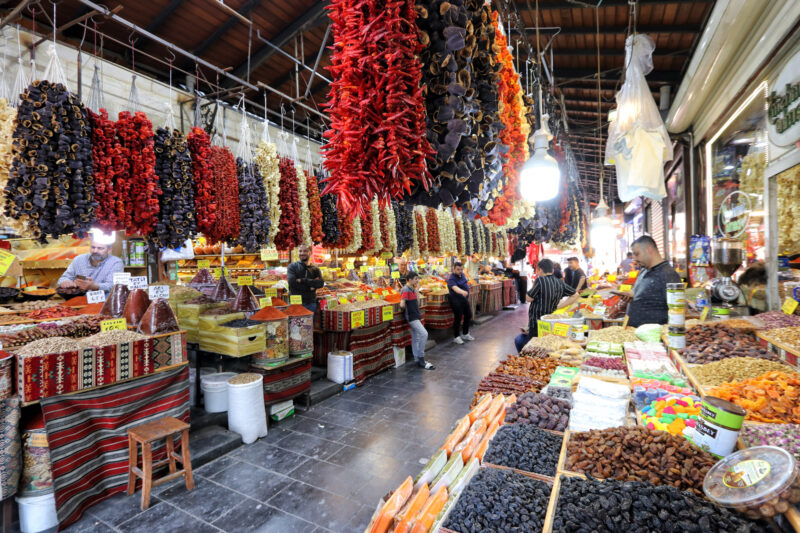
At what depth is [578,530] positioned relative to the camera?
45.9 inches

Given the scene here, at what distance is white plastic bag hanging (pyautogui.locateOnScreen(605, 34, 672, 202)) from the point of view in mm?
3416

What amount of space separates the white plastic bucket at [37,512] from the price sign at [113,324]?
1.12 meters

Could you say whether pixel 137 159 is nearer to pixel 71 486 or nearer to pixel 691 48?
pixel 71 486

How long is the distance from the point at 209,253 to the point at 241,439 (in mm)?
6710

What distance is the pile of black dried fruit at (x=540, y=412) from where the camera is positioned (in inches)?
80.5

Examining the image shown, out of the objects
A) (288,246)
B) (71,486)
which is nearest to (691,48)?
(288,246)

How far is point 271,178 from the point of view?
4016mm

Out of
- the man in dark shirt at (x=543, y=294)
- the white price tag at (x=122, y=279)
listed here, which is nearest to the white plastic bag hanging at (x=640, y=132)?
the man in dark shirt at (x=543, y=294)

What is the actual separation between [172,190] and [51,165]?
0.78 m

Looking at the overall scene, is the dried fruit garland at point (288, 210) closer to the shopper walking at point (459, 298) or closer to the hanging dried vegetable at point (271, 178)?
the hanging dried vegetable at point (271, 178)

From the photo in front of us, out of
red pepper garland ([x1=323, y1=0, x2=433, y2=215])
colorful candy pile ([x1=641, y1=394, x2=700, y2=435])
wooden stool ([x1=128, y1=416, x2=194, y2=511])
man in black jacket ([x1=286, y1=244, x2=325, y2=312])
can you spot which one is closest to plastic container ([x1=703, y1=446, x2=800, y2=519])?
colorful candy pile ([x1=641, y1=394, x2=700, y2=435])

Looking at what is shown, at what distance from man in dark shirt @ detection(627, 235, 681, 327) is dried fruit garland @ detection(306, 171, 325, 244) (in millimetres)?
3396

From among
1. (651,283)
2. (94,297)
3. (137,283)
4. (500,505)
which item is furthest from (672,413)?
(94,297)

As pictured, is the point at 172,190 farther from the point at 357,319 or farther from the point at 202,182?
the point at 357,319
